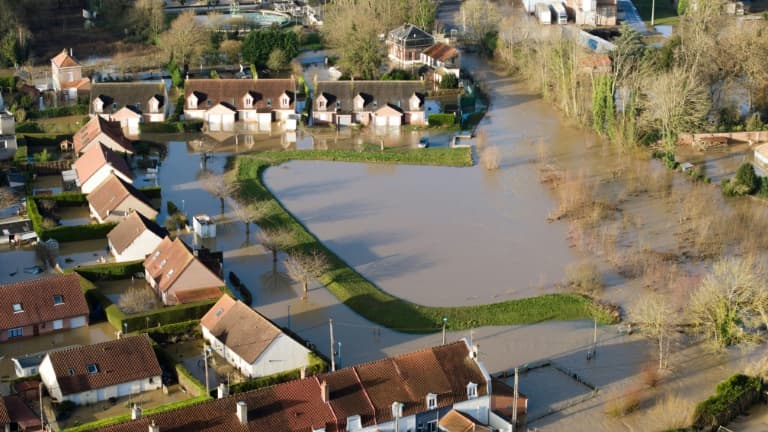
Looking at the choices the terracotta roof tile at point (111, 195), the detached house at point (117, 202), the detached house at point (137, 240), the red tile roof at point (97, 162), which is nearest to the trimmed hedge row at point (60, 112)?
the red tile roof at point (97, 162)

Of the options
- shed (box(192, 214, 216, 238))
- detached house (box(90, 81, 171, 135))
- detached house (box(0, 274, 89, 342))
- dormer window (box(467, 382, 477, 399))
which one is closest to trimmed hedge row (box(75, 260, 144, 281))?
detached house (box(0, 274, 89, 342))

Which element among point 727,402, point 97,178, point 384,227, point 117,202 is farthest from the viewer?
point 97,178

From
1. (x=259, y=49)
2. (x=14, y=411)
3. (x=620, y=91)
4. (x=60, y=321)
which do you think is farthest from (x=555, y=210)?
(x=259, y=49)

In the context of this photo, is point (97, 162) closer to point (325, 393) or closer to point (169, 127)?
point (169, 127)

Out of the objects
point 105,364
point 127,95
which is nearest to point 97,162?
point 127,95

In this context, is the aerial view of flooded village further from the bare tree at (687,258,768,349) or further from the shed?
the shed

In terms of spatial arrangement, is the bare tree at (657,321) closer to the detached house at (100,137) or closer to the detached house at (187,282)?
the detached house at (187,282)
